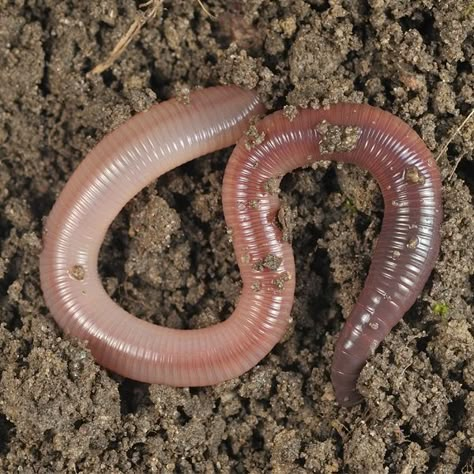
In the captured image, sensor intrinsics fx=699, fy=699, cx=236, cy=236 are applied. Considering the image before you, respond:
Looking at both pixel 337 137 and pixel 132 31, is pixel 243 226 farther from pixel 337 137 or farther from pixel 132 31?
pixel 132 31

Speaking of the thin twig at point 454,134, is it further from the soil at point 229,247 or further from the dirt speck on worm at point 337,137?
the dirt speck on worm at point 337,137

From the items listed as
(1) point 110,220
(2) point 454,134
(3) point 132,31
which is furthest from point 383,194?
(3) point 132,31

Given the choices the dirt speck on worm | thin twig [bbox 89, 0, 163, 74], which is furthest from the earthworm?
thin twig [bbox 89, 0, 163, 74]

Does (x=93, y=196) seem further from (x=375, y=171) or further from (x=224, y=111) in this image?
(x=375, y=171)

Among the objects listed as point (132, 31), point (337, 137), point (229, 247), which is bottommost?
point (229, 247)

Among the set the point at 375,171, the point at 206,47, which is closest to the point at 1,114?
the point at 206,47
